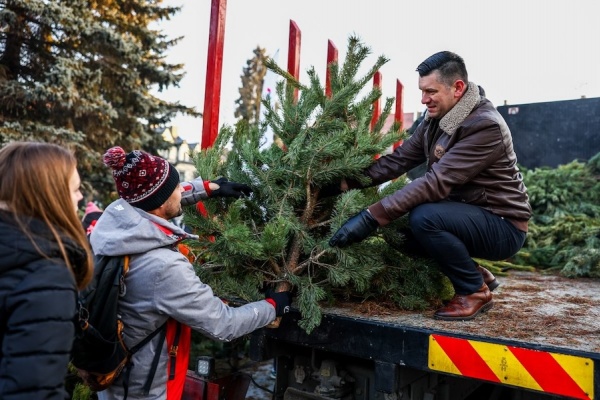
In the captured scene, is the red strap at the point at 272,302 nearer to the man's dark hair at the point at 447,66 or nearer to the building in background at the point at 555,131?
the man's dark hair at the point at 447,66

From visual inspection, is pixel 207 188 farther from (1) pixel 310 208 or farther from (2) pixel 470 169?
(2) pixel 470 169

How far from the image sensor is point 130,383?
2.03 meters

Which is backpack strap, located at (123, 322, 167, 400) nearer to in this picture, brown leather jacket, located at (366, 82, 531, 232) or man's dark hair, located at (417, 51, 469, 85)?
brown leather jacket, located at (366, 82, 531, 232)

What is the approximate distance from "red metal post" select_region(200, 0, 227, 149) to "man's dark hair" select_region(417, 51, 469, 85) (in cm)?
164

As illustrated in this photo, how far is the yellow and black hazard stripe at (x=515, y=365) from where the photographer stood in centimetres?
184

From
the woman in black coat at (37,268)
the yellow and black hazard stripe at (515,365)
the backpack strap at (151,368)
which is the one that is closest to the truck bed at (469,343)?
the yellow and black hazard stripe at (515,365)

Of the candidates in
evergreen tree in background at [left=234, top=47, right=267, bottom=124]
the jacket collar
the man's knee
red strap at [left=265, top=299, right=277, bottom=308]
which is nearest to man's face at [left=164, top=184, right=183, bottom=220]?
red strap at [left=265, top=299, right=277, bottom=308]

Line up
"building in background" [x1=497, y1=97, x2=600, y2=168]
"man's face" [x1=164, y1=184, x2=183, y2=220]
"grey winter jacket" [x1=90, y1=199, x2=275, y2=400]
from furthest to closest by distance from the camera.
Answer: "building in background" [x1=497, y1=97, x2=600, y2=168], "man's face" [x1=164, y1=184, x2=183, y2=220], "grey winter jacket" [x1=90, y1=199, x2=275, y2=400]

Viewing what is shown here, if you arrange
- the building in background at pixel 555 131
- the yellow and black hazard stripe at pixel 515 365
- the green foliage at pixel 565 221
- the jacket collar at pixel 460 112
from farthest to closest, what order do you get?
the building in background at pixel 555 131 → the green foliage at pixel 565 221 → the jacket collar at pixel 460 112 → the yellow and black hazard stripe at pixel 515 365

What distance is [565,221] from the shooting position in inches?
213

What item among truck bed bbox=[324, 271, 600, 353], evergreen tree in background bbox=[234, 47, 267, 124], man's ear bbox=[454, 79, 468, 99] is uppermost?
evergreen tree in background bbox=[234, 47, 267, 124]

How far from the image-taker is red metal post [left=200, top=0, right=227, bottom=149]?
3.70 meters

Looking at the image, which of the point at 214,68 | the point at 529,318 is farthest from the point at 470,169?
the point at 214,68

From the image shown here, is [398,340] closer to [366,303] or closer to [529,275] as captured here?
[366,303]
